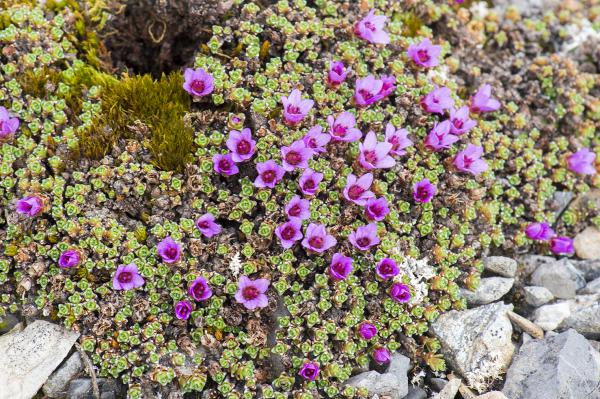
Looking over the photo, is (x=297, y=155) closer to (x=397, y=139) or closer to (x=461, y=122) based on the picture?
(x=397, y=139)

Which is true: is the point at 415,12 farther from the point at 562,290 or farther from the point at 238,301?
the point at 238,301

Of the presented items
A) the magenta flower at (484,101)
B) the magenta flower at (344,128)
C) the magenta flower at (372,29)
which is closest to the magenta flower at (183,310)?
the magenta flower at (344,128)

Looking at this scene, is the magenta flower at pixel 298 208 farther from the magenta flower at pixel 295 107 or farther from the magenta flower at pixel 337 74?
the magenta flower at pixel 337 74

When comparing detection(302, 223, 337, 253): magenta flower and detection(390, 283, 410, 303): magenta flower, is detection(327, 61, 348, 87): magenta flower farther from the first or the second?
detection(390, 283, 410, 303): magenta flower

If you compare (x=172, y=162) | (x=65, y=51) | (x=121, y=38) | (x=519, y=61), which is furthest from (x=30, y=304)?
(x=519, y=61)

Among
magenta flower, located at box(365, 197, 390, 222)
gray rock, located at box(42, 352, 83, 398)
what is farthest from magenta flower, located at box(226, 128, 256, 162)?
gray rock, located at box(42, 352, 83, 398)

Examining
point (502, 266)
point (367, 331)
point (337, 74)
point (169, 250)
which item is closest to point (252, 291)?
point (169, 250)
